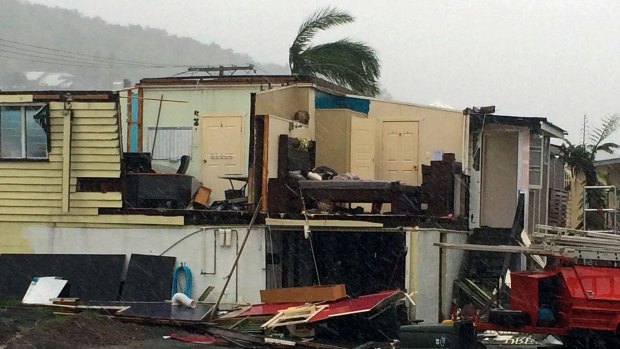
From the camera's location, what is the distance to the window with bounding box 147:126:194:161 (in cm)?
2280

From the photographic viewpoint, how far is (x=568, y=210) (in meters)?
30.5

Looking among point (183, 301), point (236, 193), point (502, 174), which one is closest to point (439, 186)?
point (236, 193)

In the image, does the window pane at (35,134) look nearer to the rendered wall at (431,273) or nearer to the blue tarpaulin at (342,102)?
the blue tarpaulin at (342,102)

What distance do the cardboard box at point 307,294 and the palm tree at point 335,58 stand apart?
588 inches

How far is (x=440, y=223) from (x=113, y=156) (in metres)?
6.34

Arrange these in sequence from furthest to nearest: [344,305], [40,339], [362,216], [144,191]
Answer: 1. [144,191]
2. [362,216]
3. [344,305]
4. [40,339]

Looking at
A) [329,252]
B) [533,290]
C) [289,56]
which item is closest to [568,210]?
[289,56]

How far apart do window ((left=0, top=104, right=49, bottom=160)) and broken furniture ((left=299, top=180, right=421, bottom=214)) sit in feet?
16.8

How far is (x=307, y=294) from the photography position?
16.7 m

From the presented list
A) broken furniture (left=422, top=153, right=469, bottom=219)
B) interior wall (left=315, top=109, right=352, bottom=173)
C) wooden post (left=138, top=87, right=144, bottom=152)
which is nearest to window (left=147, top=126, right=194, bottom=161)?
wooden post (left=138, top=87, right=144, bottom=152)

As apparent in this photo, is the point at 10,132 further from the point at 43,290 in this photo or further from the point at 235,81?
the point at 235,81

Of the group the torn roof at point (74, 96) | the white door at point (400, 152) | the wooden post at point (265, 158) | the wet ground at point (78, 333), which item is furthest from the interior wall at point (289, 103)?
the wet ground at point (78, 333)

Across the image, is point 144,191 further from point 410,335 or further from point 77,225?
point 410,335

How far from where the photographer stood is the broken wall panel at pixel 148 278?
1805cm
